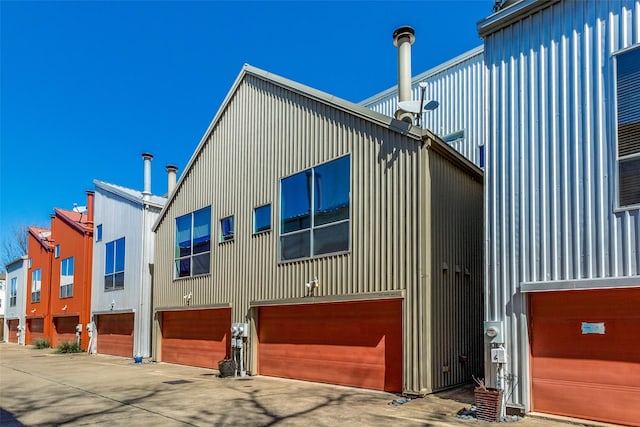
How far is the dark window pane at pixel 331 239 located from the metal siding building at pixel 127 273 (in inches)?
393

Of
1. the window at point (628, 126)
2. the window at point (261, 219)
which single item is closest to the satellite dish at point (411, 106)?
the window at point (628, 126)

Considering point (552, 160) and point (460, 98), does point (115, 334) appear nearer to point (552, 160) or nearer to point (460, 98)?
point (460, 98)

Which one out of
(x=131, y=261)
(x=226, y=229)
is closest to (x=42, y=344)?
(x=131, y=261)

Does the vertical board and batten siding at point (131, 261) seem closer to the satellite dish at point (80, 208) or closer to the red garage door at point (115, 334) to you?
the red garage door at point (115, 334)

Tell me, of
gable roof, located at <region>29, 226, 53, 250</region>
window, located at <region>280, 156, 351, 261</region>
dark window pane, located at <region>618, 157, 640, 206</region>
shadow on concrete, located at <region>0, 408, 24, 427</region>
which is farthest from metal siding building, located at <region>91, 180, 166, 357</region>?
dark window pane, located at <region>618, 157, 640, 206</region>

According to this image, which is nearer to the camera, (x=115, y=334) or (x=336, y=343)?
(x=336, y=343)

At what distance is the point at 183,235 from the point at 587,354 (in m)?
12.8

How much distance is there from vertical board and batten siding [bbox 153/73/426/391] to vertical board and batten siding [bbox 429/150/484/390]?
0.48m

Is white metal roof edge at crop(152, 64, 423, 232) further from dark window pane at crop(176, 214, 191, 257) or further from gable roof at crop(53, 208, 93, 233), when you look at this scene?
gable roof at crop(53, 208, 93, 233)

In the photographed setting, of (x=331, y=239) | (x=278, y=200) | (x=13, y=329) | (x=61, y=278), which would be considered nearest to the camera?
(x=331, y=239)

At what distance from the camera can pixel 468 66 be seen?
15727 mm

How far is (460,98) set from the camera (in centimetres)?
1585

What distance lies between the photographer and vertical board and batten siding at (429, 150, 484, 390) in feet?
30.8

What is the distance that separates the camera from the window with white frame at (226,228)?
47.5 feet
